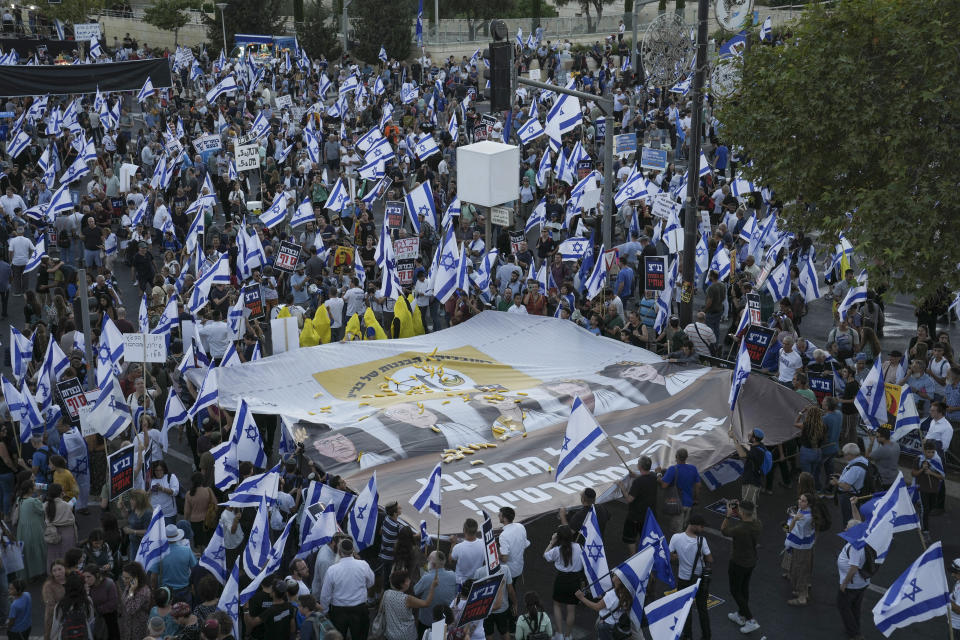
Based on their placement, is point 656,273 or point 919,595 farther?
point 656,273

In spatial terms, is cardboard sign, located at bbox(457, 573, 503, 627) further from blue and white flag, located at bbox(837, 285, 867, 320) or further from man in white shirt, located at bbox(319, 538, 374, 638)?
blue and white flag, located at bbox(837, 285, 867, 320)

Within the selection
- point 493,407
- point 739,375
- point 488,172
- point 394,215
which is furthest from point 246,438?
point 394,215

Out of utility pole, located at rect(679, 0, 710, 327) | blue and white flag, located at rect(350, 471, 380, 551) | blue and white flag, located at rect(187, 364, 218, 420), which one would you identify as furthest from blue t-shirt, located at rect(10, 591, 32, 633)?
utility pole, located at rect(679, 0, 710, 327)

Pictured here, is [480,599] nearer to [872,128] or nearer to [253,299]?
[253,299]

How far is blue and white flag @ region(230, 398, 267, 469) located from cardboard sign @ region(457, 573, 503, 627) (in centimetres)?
451

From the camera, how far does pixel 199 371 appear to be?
16.1 meters

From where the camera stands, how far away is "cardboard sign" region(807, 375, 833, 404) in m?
15.1

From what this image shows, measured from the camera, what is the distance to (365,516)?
38.7 feet

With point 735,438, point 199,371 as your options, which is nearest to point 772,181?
point 735,438

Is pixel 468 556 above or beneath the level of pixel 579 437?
beneath

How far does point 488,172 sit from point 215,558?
11.2 m

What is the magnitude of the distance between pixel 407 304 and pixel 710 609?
28.3 feet

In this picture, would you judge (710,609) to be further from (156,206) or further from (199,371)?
(156,206)

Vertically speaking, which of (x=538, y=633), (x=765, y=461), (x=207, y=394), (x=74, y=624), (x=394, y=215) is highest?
(x=394, y=215)
